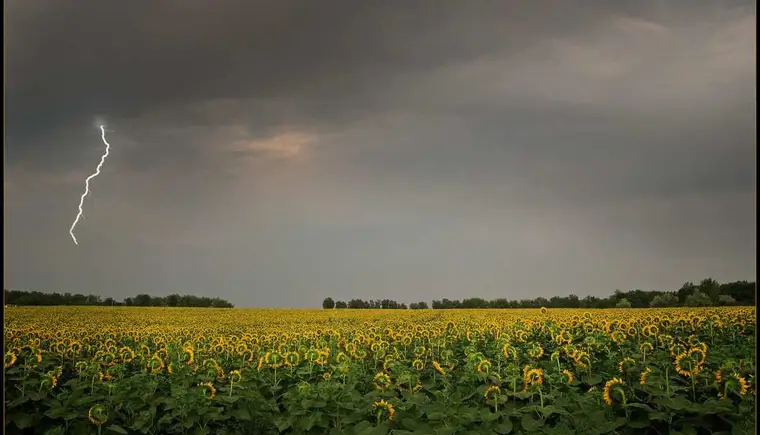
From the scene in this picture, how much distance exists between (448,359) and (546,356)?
4.17 feet

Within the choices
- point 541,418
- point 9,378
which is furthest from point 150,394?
point 541,418

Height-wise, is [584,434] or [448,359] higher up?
[448,359]

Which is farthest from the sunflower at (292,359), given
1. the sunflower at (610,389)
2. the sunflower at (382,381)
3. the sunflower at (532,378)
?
the sunflower at (610,389)

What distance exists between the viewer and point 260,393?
6074 mm

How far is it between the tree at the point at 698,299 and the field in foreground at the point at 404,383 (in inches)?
152

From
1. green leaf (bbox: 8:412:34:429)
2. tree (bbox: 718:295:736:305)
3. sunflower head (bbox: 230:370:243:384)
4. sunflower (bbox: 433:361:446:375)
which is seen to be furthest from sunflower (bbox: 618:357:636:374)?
tree (bbox: 718:295:736:305)

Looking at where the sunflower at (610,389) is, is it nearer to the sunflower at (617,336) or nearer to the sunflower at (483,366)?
the sunflower at (483,366)

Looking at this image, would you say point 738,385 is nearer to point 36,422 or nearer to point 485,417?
point 485,417

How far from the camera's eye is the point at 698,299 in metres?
12.3

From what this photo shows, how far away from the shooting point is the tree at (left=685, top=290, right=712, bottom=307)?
12.2m

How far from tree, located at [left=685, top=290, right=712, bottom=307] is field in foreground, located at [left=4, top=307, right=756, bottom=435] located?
386 centimetres

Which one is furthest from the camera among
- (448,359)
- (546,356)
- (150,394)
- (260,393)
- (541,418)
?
(546,356)

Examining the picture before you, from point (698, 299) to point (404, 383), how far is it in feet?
27.4

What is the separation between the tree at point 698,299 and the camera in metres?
12.2
